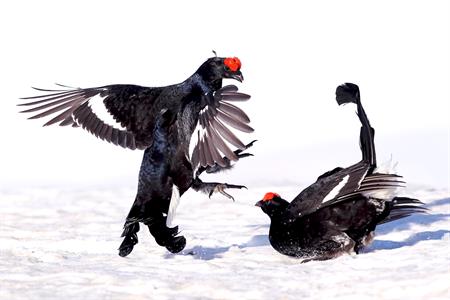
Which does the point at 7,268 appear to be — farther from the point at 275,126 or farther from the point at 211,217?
the point at 275,126

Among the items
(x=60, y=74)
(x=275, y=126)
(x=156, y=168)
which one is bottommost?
(x=156, y=168)

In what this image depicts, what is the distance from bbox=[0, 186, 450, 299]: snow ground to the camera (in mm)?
5508

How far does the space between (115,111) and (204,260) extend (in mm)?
1516

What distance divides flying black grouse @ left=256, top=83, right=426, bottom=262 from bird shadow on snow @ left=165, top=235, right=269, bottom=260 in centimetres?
59

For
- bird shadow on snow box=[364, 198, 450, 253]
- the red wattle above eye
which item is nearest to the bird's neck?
the red wattle above eye

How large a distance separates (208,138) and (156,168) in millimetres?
614

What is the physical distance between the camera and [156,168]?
282 inches

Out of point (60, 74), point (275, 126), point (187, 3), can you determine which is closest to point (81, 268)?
point (275, 126)

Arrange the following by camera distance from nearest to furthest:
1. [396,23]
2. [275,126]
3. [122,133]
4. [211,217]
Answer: [122,133] < [211,217] < [275,126] < [396,23]

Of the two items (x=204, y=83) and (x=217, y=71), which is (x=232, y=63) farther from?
(x=204, y=83)

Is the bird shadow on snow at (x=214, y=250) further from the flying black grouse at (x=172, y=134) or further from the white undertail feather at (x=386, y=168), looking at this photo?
the white undertail feather at (x=386, y=168)

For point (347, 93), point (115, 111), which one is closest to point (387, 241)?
point (347, 93)

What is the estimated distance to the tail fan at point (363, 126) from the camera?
23.1 feet

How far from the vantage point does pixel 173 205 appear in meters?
7.03
